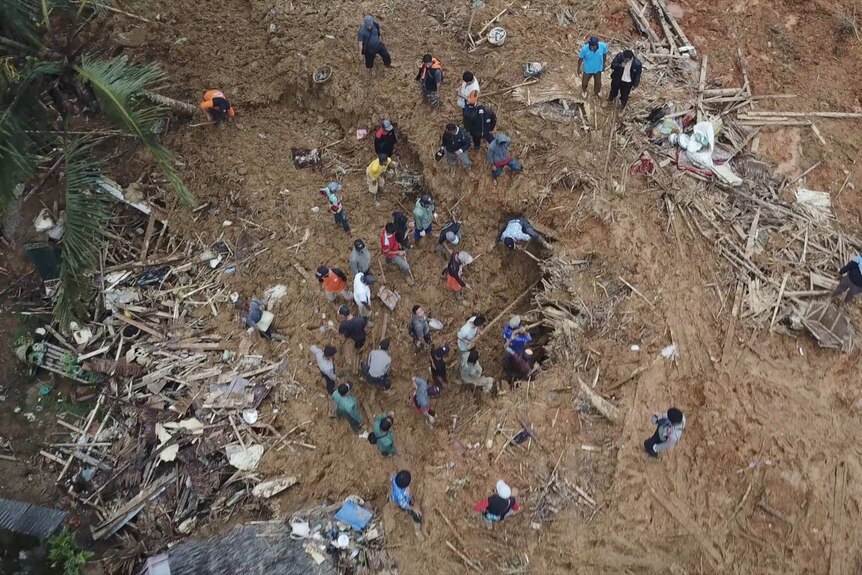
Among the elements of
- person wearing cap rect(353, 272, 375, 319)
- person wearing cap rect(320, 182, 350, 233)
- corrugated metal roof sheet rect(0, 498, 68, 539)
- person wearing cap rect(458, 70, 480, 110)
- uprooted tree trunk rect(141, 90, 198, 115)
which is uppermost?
uprooted tree trunk rect(141, 90, 198, 115)

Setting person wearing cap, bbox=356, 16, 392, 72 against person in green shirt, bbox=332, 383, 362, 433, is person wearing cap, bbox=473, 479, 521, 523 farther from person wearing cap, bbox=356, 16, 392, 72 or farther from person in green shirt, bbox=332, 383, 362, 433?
person wearing cap, bbox=356, 16, 392, 72

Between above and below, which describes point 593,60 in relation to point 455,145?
above

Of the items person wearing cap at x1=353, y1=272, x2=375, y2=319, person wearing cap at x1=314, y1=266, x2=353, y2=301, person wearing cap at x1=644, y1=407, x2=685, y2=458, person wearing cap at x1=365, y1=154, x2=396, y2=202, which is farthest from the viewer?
person wearing cap at x1=365, y1=154, x2=396, y2=202

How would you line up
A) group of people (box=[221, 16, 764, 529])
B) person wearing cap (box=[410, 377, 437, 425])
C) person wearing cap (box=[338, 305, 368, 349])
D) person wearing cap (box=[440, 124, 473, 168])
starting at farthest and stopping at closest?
person wearing cap (box=[440, 124, 473, 168]), person wearing cap (box=[338, 305, 368, 349]), person wearing cap (box=[410, 377, 437, 425]), group of people (box=[221, 16, 764, 529])

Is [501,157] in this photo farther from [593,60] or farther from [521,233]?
[593,60]

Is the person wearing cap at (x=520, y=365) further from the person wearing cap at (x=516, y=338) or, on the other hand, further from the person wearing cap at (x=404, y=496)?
the person wearing cap at (x=404, y=496)

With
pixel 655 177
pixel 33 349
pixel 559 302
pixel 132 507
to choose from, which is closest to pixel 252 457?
pixel 132 507

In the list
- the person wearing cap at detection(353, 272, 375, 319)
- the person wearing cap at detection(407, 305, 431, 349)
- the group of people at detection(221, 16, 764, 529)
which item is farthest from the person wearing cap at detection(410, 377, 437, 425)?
the person wearing cap at detection(353, 272, 375, 319)

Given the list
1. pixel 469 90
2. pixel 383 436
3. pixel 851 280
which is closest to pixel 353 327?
pixel 383 436
